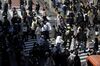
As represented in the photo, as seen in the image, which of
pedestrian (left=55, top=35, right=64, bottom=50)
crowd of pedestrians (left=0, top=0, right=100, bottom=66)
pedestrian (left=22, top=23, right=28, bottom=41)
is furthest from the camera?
pedestrian (left=22, top=23, right=28, bottom=41)

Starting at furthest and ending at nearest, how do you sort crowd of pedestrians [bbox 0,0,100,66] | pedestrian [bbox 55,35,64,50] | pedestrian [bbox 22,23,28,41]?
pedestrian [bbox 22,23,28,41]
pedestrian [bbox 55,35,64,50]
crowd of pedestrians [bbox 0,0,100,66]

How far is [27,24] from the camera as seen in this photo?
25812 mm

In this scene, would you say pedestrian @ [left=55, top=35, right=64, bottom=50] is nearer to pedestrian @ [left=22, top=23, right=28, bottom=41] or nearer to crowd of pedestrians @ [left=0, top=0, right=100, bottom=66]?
crowd of pedestrians @ [left=0, top=0, right=100, bottom=66]

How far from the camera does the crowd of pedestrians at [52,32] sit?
2227 cm

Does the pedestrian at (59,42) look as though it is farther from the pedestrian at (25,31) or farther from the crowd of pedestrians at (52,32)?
the pedestrian at (25,31)

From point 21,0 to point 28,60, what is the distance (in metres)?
8.35

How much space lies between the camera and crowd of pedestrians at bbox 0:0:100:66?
2227 cm

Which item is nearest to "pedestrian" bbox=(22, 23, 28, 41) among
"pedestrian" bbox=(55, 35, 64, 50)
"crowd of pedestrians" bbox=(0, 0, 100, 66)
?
"crowd of pedestrians" bbox=(0, 0, 100, 66)

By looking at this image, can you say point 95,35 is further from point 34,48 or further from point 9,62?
point 9,62

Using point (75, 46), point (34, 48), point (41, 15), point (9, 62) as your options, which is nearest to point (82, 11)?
point (41, 15)

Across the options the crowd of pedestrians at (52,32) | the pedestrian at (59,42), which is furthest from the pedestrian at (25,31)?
the pedestrian at (59,42)

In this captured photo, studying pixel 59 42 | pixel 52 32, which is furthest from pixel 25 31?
pixel 52 32

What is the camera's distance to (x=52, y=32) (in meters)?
26.6

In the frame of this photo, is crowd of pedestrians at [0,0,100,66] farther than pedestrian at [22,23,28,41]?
No
